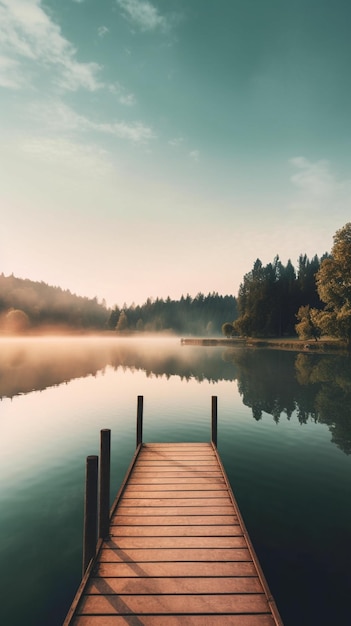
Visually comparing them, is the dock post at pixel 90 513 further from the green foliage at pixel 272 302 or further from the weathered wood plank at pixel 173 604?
the green foliage at pixel 272 302

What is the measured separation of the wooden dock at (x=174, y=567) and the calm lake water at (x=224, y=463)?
1583 millimetres

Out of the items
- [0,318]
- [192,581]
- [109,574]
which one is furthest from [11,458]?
[0,318]

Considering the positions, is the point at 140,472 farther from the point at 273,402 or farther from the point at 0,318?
the point at 0,318

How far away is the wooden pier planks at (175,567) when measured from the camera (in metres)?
5.50

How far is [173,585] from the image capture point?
612 centimetres

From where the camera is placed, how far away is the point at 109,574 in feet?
21.0

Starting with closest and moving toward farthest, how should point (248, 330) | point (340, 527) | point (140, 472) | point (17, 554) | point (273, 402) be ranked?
point (17, 554)
point (340, 527)
point (140, 472)
point (273, 402)
point (248, 330)

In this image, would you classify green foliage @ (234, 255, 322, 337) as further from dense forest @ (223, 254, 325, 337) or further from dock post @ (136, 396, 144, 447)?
dock post @ (136, 396, 144, 447)

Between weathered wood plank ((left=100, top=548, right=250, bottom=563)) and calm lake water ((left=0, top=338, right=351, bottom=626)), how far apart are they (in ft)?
5.13

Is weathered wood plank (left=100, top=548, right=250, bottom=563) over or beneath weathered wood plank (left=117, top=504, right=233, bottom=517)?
over

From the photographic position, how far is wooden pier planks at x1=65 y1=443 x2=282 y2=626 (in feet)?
18.0

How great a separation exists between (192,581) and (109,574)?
5.08 feet

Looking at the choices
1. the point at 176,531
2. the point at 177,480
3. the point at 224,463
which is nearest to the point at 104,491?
the point at 176,531

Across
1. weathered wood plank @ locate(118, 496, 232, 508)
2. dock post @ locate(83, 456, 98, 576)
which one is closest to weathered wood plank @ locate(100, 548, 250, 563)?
dock post @ locate(83, 456, 98, 576)
